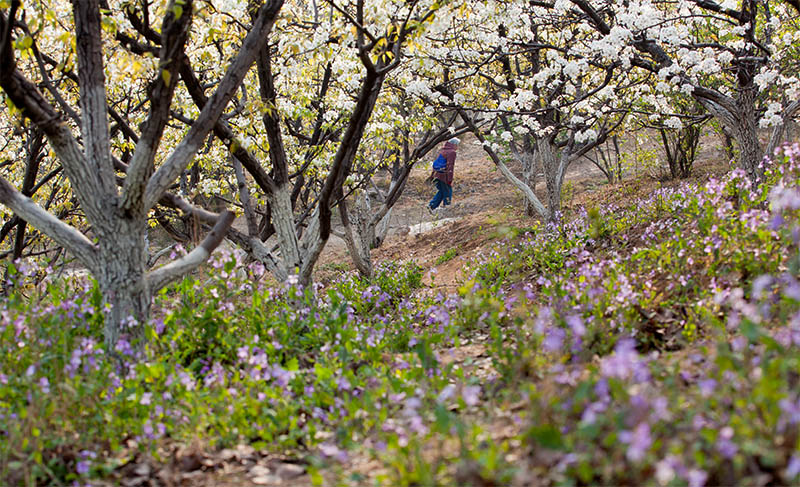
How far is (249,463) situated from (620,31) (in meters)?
6.50

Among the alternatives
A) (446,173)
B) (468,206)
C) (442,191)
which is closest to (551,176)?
(446,173)

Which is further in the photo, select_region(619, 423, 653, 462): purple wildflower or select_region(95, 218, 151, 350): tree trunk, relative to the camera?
select_region(95, 218, 151, 350): tree trunk

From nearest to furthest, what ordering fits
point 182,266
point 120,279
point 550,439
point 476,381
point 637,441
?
point 637,441 → point 550,439 → point 476,381 → point 120,279 → point 182,266

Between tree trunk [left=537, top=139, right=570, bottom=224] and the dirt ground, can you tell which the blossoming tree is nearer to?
the dirt ground

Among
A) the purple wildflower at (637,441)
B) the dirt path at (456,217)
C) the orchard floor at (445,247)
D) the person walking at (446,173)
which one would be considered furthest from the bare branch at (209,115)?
the person walking at (446,173)

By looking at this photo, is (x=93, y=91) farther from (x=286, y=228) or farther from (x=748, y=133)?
(x=748, y=133)

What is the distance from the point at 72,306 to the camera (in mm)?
4090

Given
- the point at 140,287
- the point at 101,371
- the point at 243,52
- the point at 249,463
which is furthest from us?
the point at 243,52

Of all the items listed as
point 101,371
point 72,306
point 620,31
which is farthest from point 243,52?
point 620,31

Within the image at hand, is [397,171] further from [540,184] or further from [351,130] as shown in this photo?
[351,130]

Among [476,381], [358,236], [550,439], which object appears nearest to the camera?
[550,439]

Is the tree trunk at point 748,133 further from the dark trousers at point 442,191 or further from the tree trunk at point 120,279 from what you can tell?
the dark trousers at point 442,191

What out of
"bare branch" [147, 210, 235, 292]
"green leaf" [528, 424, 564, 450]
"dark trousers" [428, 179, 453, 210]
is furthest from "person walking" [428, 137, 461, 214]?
"green leaf" [528, 424, 564, 450]

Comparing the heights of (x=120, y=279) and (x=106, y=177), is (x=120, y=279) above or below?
below
